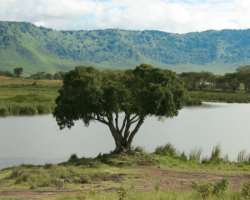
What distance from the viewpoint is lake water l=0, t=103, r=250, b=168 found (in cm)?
3997

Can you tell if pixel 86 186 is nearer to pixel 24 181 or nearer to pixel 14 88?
pixel 24 181

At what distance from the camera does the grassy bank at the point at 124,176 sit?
67.5 feet

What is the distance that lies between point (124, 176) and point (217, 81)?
13546 centimetres

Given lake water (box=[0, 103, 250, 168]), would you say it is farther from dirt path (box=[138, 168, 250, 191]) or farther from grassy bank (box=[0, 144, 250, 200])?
dirt path (box=[138, 168, 250, 191])

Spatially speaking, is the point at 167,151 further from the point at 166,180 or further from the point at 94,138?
the point at 94,138

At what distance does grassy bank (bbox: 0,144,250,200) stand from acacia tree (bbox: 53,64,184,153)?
8.37 feet

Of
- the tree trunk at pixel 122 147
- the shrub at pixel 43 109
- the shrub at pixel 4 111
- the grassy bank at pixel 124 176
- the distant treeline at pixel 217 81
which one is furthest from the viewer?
the distant treeline at pixel 217 81

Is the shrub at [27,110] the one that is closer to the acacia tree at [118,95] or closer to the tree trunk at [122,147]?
the acacia tree at [118,95]

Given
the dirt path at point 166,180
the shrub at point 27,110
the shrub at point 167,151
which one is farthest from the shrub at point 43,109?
the dirt path at point 166,180

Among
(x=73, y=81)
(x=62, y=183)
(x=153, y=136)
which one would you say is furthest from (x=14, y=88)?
(x=62, y=183)

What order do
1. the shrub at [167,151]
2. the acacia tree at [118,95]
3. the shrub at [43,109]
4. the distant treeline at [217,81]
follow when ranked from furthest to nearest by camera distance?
the distant treeline at [217,81]
the shrub at [43,109]
the shrub at [167,151]
the acacia tree at [118,95]

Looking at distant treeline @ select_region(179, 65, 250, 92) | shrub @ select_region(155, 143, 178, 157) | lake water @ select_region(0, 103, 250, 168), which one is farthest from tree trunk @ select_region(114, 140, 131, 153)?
distant treeline @ select_region(179, 65, 250, 92)

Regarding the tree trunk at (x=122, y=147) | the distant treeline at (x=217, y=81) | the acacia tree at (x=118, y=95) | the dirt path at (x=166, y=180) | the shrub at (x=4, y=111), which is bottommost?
the dirt path at (x=166, y=180)

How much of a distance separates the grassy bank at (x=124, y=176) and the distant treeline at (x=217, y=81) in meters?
116
